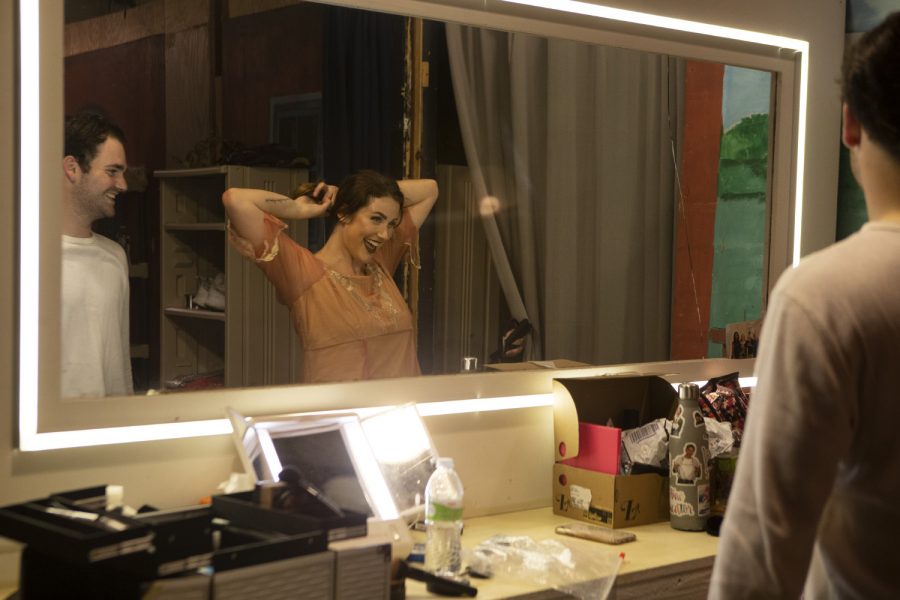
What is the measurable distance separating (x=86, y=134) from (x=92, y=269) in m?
0.24

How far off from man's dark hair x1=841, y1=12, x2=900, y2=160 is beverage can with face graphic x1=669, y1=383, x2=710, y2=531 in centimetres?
109

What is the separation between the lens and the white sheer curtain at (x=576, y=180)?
90.4 inches

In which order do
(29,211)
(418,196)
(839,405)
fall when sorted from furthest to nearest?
(418,196) → (29,211) → (839,405)

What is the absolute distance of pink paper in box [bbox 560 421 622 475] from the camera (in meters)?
2.16

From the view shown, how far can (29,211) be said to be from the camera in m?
1.72

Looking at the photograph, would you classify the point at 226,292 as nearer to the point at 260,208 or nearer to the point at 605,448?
the point at 260,208

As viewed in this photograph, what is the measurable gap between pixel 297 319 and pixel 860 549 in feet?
3.88

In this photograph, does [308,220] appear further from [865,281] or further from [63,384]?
[865,281]

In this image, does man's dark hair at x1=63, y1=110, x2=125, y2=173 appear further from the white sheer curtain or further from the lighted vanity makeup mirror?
the white sheer curtain

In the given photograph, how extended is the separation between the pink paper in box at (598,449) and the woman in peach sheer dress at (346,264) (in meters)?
0.41

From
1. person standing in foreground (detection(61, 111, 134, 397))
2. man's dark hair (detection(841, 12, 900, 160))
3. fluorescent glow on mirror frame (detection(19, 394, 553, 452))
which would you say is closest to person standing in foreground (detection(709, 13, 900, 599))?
man's dark hair (detection(841, 12, 900, 160))

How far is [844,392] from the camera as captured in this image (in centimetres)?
112

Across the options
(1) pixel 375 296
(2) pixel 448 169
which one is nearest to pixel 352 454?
(1) pixel 375 296

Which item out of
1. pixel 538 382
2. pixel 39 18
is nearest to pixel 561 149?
pixel 538 382
